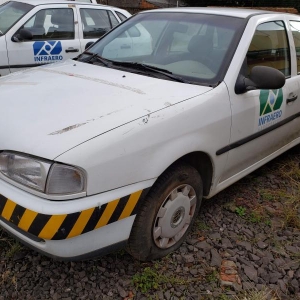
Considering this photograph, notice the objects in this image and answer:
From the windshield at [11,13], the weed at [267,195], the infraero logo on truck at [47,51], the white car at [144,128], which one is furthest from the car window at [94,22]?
the weed at [267,195]

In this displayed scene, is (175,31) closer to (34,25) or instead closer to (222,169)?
(222,169)

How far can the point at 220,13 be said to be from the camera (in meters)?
2.96

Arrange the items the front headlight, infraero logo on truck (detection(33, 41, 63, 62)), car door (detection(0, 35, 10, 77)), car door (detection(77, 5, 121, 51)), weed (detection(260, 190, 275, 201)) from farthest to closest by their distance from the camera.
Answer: car door (detection(77, 5, 121, 51)) → infraero logo on truck (detection(33, 41, 63, 62)) → car door (detection(0, 35, 10, 77)) → weed (detection(260, 190, 275, 201)) → the front headlight

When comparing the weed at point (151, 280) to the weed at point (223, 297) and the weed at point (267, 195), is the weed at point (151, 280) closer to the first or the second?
the weed at point (223, 297)

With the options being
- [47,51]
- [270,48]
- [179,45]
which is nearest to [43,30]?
[47,51]

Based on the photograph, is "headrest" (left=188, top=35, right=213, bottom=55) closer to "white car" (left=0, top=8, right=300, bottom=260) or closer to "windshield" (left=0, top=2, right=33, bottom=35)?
"white car" (left=0, top=8, right=300, bottom=260)

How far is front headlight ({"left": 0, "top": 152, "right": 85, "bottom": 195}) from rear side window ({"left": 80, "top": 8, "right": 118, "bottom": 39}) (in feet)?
15.8

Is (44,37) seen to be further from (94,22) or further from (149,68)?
(149,68)

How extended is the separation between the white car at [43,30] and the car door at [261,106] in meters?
3.70

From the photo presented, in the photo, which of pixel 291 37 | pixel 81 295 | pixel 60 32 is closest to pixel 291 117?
pixel 291 37

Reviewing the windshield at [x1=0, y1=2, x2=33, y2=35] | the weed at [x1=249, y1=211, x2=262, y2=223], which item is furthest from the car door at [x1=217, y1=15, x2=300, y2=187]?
the windshield at [x1=0, y1=2, x2=33, y2=35]

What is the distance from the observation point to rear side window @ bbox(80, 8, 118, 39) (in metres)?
6.27

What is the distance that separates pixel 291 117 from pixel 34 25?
416cm

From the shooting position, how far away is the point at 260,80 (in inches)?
99.1
